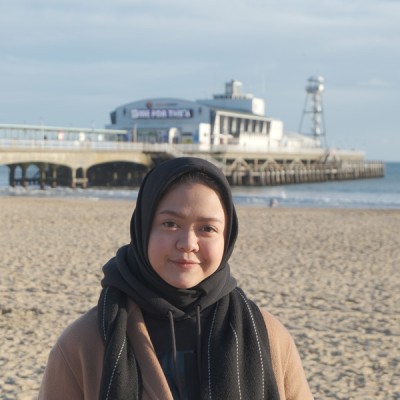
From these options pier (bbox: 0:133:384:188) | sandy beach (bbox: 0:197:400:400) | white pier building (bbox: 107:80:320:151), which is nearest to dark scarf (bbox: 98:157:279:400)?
sandy beach (bbox: 0:197:400:400)

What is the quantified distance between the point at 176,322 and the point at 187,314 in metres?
0.03

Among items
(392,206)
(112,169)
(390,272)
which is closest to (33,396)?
(390,272)

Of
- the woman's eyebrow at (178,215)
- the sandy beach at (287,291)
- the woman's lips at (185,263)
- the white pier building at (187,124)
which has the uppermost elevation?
the white pier building at (187,124)

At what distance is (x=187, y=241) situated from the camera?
184cm

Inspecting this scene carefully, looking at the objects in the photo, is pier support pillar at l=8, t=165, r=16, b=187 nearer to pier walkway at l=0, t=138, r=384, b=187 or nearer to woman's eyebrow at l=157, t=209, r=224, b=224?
pier walkway at l=0, t=138, r=384, b=187

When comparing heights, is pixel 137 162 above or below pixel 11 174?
above

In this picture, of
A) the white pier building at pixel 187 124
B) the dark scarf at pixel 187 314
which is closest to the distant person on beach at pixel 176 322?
the dark scarf at pixel 187 314

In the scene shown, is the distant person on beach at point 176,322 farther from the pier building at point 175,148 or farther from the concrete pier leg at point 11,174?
the concrete pier leg at point 11,174

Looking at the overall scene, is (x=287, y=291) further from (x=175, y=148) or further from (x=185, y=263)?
(x=175, y=148)

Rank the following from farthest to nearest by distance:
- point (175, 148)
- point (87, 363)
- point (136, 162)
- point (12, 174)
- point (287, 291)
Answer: point (175, 148), point (136, 162), point (12, 174), point (287, 291), point (87, 363)

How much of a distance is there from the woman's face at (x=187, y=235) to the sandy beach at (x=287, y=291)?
11.8 ft

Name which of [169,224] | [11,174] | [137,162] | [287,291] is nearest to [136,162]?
[137,162]

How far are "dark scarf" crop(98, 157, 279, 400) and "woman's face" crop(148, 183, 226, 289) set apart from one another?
0.02 meters

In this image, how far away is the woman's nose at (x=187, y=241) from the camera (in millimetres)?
1836
